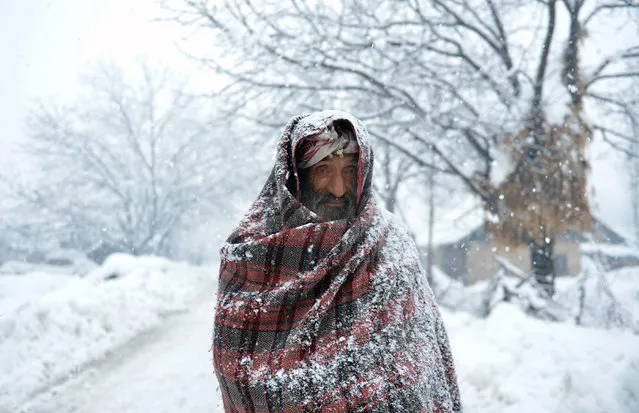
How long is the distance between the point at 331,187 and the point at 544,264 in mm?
6448

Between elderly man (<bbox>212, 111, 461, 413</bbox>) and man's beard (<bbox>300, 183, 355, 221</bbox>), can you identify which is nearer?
elderly man (<bbox>212, 111, 461, 413</bbox>)

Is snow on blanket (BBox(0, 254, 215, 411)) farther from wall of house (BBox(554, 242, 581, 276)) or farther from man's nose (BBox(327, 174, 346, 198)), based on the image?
wall of house (BBox(554, 242, 581, 276))

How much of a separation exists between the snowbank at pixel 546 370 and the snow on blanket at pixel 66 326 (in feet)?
14.0

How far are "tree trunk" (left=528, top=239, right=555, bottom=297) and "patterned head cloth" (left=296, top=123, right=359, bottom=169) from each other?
599 centimetres

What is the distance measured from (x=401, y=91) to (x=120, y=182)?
49.6 feet

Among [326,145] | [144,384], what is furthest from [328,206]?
[144,384]

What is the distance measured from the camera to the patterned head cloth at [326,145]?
5.05 ft

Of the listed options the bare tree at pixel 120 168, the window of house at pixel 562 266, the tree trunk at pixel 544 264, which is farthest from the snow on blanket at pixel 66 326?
the window of house at pixel 562 266

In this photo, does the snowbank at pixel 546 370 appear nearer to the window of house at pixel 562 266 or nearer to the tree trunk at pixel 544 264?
the tree trunk at pixel 544 264

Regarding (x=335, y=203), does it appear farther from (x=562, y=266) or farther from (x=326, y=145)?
(x=562, y=266)

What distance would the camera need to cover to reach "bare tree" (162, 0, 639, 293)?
18.6 feet

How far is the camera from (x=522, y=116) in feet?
19.3

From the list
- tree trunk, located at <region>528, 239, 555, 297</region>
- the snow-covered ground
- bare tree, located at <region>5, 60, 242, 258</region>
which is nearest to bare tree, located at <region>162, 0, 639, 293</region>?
tree trunk, located at <region>528, 239, 555, 297</region>

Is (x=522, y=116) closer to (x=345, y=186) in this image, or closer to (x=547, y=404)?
(x=547, y=404)
